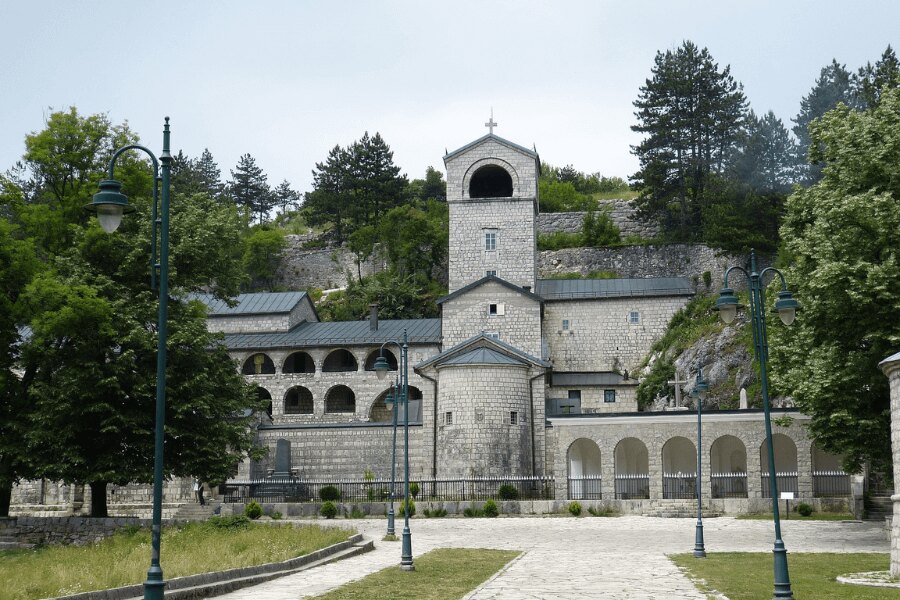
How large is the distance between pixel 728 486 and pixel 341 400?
77.2 ft

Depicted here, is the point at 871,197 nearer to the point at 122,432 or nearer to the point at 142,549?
the point at 142,549

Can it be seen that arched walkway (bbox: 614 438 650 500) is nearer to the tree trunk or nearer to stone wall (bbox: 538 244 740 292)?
stone wall (bbox: 538 244 740 292)

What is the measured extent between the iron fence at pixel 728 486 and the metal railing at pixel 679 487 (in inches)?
26.9

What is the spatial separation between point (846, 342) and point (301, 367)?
117 feet

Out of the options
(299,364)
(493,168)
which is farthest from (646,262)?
(299,364)

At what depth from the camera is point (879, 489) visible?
→ 30359 mm

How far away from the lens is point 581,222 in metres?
64.0

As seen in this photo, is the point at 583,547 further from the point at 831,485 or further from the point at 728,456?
the point at 728,456

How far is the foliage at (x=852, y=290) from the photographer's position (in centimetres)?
2167

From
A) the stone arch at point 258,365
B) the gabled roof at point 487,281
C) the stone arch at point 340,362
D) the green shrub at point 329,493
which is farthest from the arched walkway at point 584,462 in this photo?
the stone arch at point 258,365

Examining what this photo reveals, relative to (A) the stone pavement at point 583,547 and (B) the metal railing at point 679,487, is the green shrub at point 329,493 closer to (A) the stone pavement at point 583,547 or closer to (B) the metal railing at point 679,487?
(A) the stone pavement at point 583,547

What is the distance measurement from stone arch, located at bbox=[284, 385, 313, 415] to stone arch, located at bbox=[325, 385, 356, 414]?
1.04m

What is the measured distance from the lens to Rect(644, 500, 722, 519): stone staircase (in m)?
31.9

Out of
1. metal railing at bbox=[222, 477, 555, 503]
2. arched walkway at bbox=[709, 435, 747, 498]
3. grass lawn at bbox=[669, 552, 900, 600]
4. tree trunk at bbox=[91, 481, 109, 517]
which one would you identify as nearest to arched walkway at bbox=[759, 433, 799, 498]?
arched walkway at bbox=[709, 435, 747, 498]
